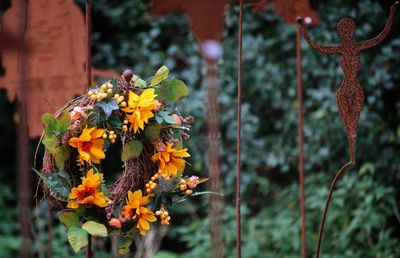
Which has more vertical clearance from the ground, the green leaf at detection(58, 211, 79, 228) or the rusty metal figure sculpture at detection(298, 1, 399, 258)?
the rusty metal figure sculpture at detection(298, 1, 399, 258)

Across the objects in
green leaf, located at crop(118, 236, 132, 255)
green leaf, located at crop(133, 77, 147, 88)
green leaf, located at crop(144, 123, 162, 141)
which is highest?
green leaf, located at crop(133, 77, 147, 88)

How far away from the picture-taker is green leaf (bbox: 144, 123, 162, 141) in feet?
4.99

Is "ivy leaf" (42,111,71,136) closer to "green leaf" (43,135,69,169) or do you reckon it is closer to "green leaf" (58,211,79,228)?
"green leaf" (43,135,69,169)

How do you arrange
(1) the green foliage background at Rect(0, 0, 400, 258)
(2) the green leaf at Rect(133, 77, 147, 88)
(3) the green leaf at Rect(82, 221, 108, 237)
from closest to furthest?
(3) the green leaf at Rect(82, 221, 108, 237) → (2) the green leaf at Rect(133, 77, 147, 88) → (1) the green foliage background at Rect(0, 0, 400, 258)

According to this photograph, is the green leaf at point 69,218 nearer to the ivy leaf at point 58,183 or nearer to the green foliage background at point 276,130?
the ivy leaf at point 58,183

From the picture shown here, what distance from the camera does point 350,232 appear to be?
10.1 feet

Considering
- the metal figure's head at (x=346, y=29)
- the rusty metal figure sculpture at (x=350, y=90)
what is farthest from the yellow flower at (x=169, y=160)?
the metal figure's head at (x=346, y=29)

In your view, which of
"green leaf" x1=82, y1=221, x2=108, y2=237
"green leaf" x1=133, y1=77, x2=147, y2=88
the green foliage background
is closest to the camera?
"green leaf" x1=82, y1=221, x2=108, y2=237

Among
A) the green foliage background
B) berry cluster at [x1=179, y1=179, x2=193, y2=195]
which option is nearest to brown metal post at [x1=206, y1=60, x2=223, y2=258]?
berry cluster at [x1=179, y1=179, x2=193, y2=195]

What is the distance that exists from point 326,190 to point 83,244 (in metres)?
1.90

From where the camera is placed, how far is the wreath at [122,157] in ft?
4.77

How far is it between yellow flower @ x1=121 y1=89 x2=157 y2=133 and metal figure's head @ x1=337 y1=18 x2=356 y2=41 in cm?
49

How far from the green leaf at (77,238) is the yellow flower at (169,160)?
0.22m

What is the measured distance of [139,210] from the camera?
1504 mm
